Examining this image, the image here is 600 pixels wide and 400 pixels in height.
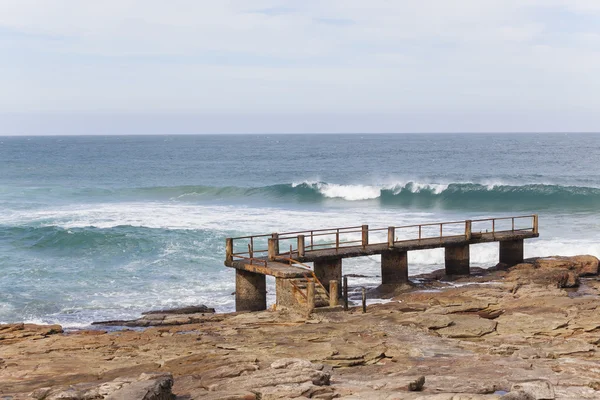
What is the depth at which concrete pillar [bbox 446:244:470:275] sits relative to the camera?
96.9 ft

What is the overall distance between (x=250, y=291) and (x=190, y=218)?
25425 mm

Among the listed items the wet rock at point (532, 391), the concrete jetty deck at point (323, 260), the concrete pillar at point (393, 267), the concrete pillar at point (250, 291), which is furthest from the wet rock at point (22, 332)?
the wet rock at point (532, 391)

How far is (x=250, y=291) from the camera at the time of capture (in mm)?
25312

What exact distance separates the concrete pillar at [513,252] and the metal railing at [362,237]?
54 centimetres

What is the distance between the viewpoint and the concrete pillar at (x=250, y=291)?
2522cm

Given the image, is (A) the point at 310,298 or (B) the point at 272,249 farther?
(B) the point at 272,249

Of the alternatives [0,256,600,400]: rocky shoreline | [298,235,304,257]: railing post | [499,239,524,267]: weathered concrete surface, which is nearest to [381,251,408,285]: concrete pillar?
[0,256,600,400]: rocky shoreline

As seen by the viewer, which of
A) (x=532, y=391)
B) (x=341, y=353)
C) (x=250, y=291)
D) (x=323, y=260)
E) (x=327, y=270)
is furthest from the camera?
(x=327, y=270)

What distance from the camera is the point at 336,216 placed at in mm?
53656

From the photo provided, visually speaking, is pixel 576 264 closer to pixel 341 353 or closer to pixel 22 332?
pixel 341 353

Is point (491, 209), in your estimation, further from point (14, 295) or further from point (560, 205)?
point (14, 295)

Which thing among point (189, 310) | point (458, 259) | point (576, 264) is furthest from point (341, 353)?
point (576, 264)

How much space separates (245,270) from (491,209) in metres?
37.4

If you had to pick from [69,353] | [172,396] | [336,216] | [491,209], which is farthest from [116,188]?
[172,396]
